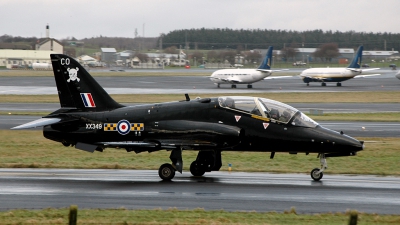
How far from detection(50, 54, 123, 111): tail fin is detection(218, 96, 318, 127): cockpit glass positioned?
14.4 feet

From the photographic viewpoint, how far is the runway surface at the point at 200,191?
15.4m

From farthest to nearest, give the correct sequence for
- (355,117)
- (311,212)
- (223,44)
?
(223,44)
(355,117)
(311,212)

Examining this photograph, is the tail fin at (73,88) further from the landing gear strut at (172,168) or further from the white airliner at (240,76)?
the white airliner at (240,76)

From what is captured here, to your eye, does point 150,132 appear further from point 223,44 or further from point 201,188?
point 223,44

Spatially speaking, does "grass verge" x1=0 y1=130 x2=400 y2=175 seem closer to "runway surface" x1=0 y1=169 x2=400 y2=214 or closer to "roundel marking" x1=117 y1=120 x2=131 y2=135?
"runway surface" x1=0 y1=169 x2=400 y2=214

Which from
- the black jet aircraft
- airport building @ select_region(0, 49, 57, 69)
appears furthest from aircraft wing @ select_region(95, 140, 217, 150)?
airport building @ select_region(0, 49, 57, 69)

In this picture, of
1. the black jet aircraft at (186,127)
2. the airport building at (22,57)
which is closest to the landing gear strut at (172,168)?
the black jet aircraft at (186,127)

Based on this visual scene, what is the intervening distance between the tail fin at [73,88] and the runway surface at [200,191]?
2.37m

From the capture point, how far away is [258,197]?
16.5 meters

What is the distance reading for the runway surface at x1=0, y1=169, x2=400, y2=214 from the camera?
15.4 meters

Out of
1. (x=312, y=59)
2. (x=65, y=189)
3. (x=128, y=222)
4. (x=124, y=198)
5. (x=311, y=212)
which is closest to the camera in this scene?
(x=128, y=222)

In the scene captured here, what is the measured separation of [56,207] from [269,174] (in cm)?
877

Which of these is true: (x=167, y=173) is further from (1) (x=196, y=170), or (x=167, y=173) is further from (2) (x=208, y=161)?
(2) (x=208, y=161)

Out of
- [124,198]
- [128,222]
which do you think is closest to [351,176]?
[124,198]
